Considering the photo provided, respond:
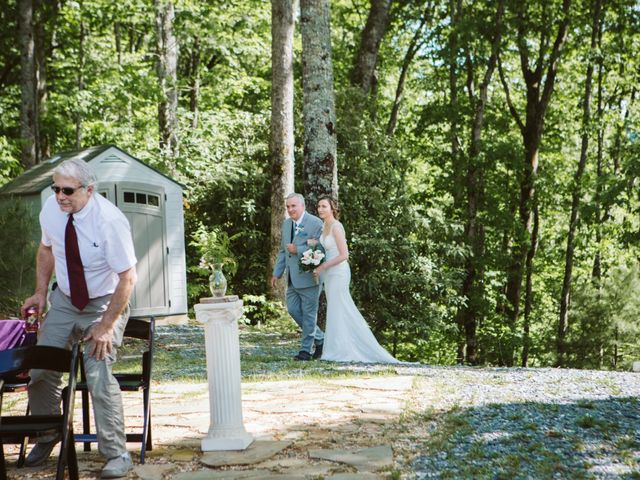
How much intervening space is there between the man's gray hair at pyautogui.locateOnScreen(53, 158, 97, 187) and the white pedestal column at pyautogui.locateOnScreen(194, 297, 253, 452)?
3.72 feet

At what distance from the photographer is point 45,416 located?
167 inches

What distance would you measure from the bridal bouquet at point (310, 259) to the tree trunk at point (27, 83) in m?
11.0

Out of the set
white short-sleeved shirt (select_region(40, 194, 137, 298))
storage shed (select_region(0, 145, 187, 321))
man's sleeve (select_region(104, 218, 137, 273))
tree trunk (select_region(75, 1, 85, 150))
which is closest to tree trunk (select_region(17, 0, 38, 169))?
tree trunk (select_region(75, 1, 85, 150))

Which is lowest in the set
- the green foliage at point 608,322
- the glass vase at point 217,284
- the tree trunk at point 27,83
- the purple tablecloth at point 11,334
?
the green foliage at point 608,322

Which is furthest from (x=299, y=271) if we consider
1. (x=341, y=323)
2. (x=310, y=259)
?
(x=341, y=323)

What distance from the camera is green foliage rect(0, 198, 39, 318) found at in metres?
10.7

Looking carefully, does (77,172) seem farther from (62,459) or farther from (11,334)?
(11,334)

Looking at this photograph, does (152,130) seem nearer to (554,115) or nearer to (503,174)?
(503,174)

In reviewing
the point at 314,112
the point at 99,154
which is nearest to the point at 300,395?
the point at 314,112

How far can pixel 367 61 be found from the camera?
18312 millimetres

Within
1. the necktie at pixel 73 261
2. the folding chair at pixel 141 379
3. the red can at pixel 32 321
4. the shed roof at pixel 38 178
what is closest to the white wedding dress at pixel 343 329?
the red can at pixel 32 321

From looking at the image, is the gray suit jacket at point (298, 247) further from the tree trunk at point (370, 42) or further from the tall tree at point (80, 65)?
the tall tree at point (80, 65)

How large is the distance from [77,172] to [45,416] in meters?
1.36

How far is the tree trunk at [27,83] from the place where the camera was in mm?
18031
